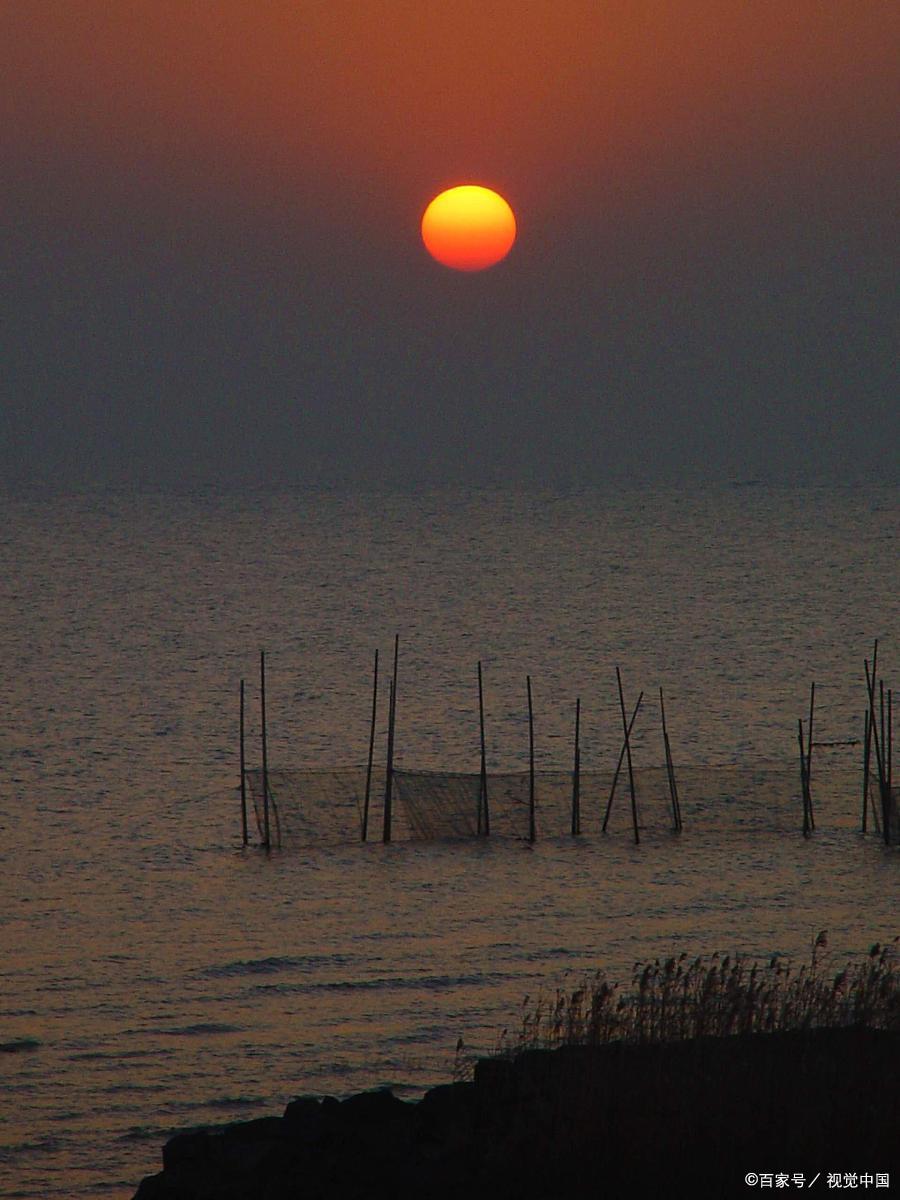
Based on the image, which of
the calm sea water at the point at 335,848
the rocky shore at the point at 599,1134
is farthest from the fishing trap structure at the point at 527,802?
the rocky shore at the point at 599,1134

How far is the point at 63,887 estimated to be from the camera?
23.3 m

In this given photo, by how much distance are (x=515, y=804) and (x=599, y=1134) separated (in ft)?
44.5

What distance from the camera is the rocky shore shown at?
1075 cm

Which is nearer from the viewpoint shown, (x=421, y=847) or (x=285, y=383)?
(x=421, y=847)

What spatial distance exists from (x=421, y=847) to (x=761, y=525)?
251 ft

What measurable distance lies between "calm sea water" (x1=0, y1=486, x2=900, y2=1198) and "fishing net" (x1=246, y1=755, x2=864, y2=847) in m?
0.28

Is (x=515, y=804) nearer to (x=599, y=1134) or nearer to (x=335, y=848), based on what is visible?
(x=335, y=848)

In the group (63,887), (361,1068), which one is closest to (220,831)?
(63,887)

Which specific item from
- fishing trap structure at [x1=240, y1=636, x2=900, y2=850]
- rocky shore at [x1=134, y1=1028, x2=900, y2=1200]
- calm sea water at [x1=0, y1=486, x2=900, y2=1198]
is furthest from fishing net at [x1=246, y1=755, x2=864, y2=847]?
rocky shore at [x1=134, y1=1028, x2=900, y2=1200]

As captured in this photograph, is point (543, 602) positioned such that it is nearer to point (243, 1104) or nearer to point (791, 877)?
point (791, 877)

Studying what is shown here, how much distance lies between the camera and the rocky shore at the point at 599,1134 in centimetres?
1075

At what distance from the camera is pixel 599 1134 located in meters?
11.0

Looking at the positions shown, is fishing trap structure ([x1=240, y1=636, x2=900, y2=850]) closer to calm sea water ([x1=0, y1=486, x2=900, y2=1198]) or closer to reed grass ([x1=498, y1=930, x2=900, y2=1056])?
calm sea water ([x1=0, y1=486, x2=900, y2=1198])

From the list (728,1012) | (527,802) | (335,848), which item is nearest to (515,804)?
(527,802)
